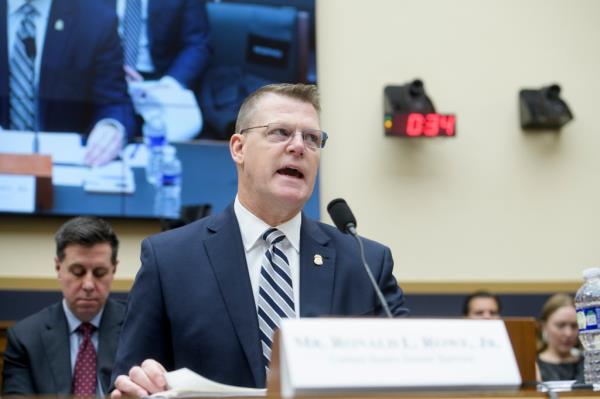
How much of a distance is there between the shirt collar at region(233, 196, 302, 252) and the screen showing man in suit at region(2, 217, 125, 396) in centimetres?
155

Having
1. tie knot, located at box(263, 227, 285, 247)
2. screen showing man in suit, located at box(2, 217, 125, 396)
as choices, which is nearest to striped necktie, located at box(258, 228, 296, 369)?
tie knot, located at box(263, 227, 285, 247)

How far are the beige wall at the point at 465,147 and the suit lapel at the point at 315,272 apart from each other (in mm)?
3328

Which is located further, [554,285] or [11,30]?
[554,285]

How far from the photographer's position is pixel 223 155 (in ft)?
18.8

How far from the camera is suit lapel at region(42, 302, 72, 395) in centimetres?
397

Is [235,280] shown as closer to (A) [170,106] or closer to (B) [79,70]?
(A) [170,106]

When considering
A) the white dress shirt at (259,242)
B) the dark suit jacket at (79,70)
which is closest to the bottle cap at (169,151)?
the dark suit jacket at (79,70)

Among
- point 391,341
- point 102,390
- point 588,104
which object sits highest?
point 588,104

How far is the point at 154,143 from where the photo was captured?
5633 mm

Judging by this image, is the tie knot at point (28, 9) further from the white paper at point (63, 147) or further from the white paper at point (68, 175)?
the white paper at point (68, 175)

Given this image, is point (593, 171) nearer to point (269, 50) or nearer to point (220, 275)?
point (269, 50)

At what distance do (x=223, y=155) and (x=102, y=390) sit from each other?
2.19 meters

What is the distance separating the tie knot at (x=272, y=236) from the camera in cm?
270

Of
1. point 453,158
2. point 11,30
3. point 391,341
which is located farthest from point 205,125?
point 391,341
